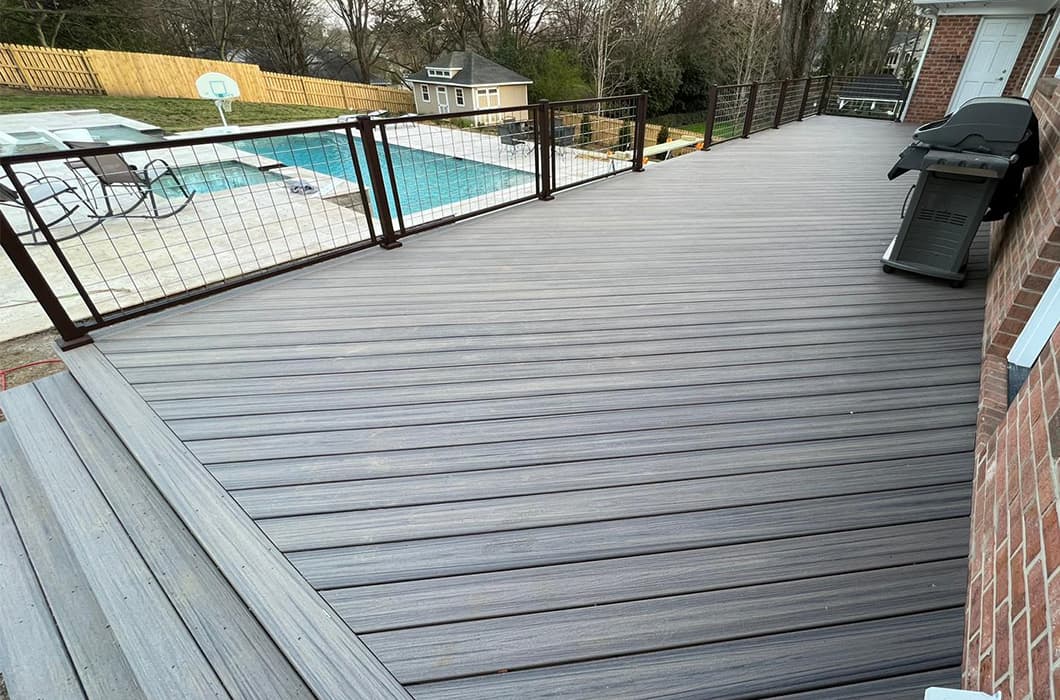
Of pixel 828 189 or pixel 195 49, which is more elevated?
pixel 195 49

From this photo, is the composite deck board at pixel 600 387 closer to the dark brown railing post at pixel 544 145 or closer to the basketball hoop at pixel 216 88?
the dark brown railing post at pixel 544 145

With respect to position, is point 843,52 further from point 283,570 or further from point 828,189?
point 283,570

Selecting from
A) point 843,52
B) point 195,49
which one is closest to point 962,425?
point 843,52

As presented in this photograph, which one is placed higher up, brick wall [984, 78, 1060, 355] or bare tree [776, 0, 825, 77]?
bare tree [776, 0, 825, 77]

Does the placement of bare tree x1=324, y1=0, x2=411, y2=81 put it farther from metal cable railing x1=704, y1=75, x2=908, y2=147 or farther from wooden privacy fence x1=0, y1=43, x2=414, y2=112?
metal cable railing x1=704, y1=75, x2=908, y2=147

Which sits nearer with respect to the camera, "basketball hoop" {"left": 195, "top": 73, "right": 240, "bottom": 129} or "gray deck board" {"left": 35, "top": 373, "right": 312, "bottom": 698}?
"gray deck board" {"left": 35, "top": 373, "right": 312, "bottom": 698}

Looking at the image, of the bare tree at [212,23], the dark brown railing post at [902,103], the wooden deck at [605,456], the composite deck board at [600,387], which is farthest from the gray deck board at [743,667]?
the bare tree at [212,23]

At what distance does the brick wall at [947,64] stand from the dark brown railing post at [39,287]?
10.9 meters

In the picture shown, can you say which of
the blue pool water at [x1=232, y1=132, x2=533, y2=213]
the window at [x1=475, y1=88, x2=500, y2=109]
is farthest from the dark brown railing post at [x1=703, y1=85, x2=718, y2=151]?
the window at [x1=475, y1=88, x2=500, y2=109]

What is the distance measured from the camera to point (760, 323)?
2.37 meters

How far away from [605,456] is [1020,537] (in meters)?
0.99

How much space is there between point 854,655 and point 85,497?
2.30 meters

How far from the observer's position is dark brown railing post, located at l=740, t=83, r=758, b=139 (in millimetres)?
6613

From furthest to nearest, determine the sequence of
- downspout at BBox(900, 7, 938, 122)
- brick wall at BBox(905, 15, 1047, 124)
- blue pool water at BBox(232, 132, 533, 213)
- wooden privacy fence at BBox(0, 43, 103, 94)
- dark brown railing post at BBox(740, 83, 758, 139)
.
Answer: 1. wooden privacy fence at BBox(0, 43, 103, 94)
2. blue pool water at BBox(232, 132, 533, 213)
3. downspout at BBox(900, 7, 938, 122)
4. brick wall at BBox(905, 15, 1047, 124)
5. dark brown railing post at BBox(740, 83, 758, 139)
